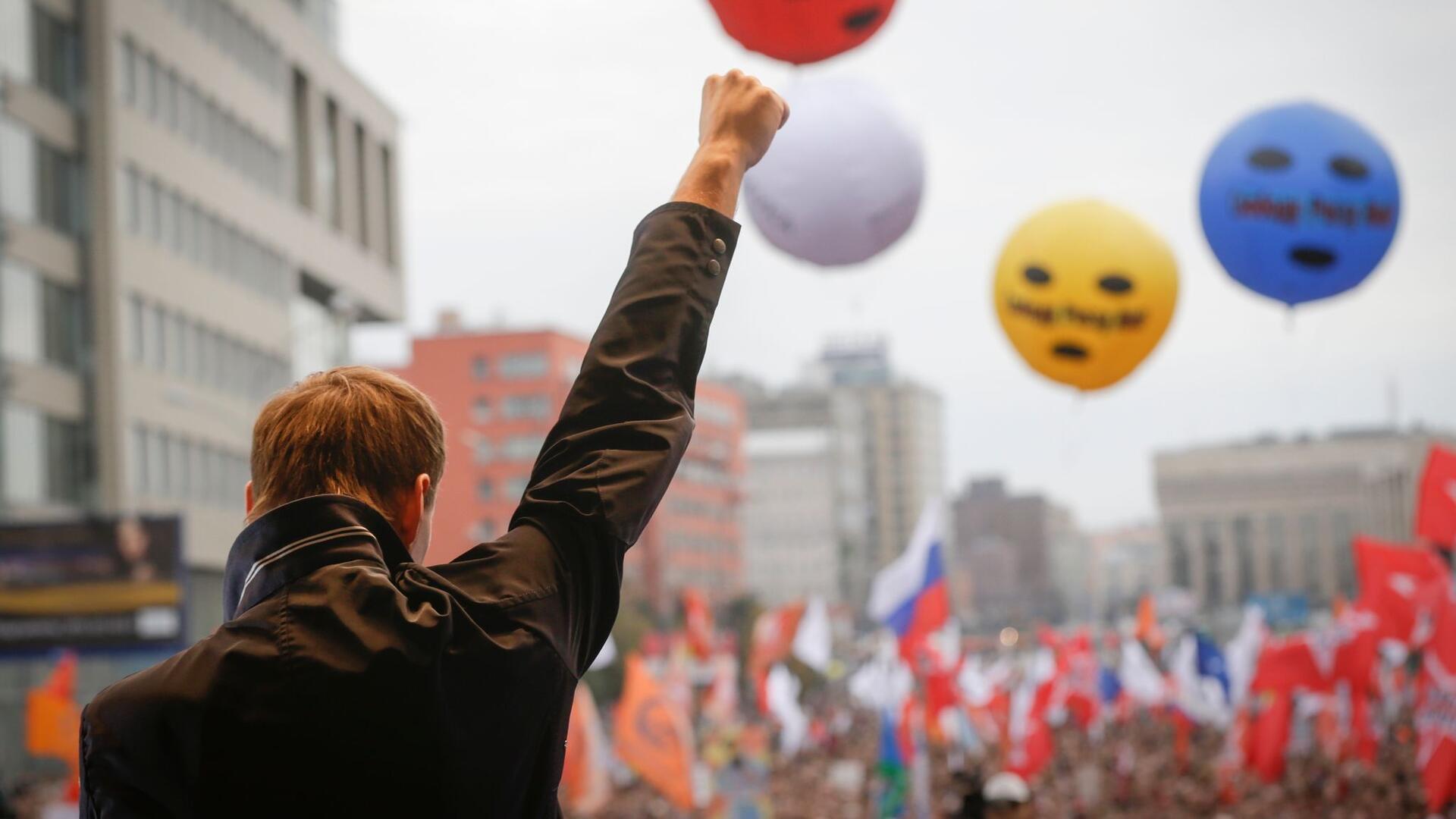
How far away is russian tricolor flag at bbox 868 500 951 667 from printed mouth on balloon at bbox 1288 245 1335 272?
9.73 metres

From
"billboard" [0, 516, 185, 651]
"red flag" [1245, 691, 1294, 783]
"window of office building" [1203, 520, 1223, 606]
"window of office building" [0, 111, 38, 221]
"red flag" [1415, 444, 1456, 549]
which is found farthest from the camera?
"window of office building" [1203, 520, 1223, 606]

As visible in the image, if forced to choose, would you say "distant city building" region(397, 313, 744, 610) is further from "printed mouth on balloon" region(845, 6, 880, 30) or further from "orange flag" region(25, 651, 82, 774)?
"printed mouth on balloon" region(845, 6, 880, 30)

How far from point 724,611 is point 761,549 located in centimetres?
6259

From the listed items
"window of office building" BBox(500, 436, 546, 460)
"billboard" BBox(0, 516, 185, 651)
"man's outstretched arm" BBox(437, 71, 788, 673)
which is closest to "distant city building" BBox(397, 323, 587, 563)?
"window of office building" BBox(500, 436, 546, 460)

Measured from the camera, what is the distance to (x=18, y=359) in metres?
36.4

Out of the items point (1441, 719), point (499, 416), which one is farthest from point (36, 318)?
point (499, 416)

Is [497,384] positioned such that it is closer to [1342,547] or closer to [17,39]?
[17,39]

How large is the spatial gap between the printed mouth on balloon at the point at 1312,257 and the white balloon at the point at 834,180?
3.34 metres

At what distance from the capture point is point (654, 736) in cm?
2345

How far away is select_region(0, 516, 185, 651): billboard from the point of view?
20594mm

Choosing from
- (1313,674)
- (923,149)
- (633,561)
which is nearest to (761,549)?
(633,561)

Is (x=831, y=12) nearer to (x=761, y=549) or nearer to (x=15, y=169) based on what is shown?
(x=15, y=169)

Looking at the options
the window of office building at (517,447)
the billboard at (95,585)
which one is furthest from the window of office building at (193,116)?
the window of office building at (517,447)

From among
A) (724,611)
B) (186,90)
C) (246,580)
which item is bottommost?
(724,611)
